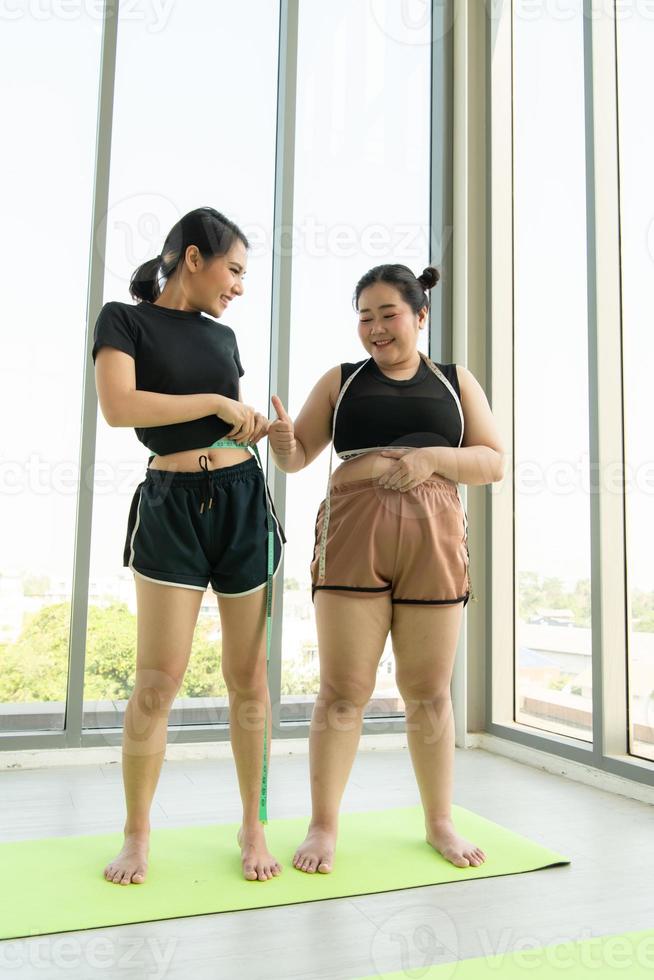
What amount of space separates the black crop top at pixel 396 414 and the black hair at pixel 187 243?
1.35 ft

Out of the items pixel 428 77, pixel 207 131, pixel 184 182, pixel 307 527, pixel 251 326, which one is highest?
pixel 428 77

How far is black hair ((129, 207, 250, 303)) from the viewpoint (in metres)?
1.64

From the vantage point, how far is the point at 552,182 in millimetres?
2857

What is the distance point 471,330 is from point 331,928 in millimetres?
2278

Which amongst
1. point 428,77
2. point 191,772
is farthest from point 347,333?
point 191,772

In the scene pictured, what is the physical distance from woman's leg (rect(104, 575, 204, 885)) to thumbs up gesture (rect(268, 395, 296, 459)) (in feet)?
1.20

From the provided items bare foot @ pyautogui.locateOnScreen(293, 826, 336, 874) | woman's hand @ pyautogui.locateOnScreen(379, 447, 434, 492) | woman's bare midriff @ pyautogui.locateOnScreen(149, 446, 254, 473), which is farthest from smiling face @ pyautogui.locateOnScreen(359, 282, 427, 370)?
bare foot @ pyautogui.locateOnScreen(293, 826, 336, 874)

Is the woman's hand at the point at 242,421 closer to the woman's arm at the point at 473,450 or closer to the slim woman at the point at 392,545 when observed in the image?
the slim woman at the point at 392,545

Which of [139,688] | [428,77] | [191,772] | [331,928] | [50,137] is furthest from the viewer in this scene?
[428,77]

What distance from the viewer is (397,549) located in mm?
1659

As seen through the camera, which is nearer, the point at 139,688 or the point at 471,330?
the point at 139,688

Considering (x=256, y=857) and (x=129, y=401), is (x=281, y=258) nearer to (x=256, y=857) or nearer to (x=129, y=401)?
(x=129, y=401)

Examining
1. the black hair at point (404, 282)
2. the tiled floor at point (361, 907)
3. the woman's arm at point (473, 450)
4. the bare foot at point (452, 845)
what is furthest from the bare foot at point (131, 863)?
the black hair at point (404, 282)

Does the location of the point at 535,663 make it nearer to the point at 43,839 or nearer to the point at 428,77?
the point at 43,839
